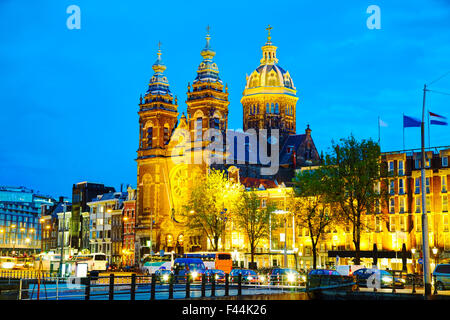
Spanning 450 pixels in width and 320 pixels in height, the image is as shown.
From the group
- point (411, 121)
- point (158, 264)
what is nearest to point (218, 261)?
point (158, 264)

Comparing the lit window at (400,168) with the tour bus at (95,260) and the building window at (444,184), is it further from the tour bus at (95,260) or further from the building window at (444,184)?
the tour bus at (95,260)

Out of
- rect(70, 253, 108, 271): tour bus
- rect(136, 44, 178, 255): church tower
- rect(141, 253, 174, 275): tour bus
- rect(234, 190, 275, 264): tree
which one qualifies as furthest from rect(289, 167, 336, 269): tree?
rect(136, 44, 178, 255): church tower

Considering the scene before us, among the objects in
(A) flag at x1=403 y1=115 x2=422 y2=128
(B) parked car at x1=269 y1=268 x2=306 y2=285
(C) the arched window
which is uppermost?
(C) the arched window

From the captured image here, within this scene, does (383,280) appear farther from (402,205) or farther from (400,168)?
(400,168)

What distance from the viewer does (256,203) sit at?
327ft

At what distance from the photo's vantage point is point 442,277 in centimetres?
4969

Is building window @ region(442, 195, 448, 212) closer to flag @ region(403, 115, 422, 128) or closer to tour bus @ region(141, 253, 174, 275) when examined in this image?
tour bus @ region(141, 253, 174, 275)

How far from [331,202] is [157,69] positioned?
69.5 m

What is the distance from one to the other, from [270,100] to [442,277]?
102 metres

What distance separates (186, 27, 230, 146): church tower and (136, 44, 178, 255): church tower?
23.9ft

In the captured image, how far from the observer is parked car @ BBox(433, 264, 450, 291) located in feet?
161

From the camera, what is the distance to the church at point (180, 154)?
127 m
